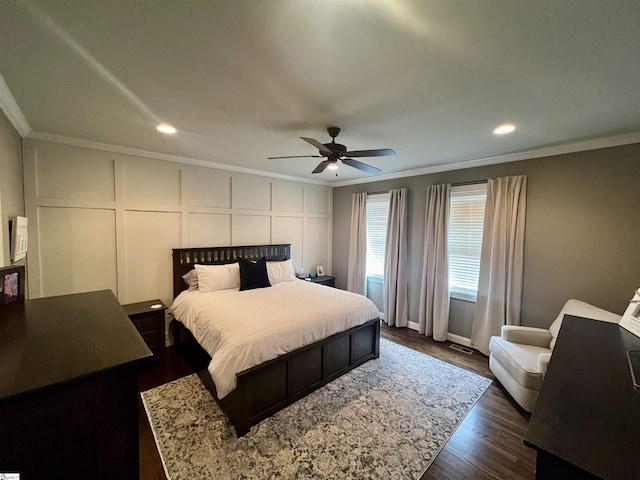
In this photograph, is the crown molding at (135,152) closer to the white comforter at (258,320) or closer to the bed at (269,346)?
the bed at (269,346)

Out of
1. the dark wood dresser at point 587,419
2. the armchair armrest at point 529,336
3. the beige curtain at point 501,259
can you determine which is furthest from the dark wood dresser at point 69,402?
the beige curtain at point 501,259

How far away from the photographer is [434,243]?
399cm

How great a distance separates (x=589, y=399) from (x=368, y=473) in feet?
4.77

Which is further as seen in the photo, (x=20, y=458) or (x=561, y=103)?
(x=561, y=103)

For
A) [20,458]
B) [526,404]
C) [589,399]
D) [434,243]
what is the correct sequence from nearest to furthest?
[20,458]
[589,399]
[526,404]
[434,243]

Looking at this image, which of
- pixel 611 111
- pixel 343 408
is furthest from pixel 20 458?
pixel 611 111

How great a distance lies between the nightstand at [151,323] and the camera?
9.83 ft

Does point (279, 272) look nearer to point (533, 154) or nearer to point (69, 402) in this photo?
point (69, 402)

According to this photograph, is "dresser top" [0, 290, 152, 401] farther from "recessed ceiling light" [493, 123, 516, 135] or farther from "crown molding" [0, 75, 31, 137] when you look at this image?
"recessed ceiling light" [493, 123, 516, 135]

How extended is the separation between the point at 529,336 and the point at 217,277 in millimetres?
3838

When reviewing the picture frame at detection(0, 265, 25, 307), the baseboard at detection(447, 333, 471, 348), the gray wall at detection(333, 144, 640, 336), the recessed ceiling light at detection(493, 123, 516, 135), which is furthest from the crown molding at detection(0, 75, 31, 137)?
the baseboard at detection(447, 333, 471, 348)

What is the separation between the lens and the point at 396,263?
4.43m

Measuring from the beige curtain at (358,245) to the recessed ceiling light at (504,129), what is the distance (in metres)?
2.56

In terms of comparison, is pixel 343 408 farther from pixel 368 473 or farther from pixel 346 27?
pixel 346 27
